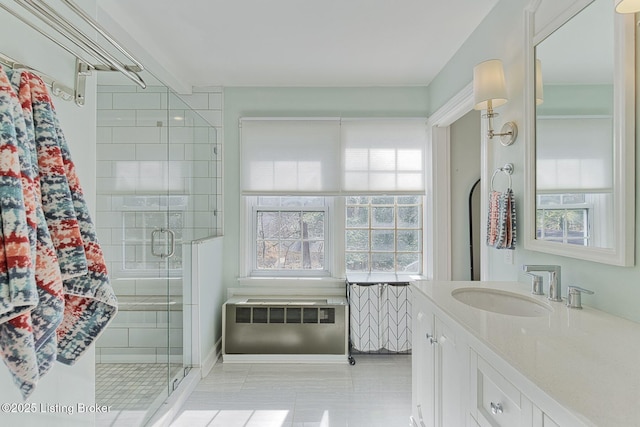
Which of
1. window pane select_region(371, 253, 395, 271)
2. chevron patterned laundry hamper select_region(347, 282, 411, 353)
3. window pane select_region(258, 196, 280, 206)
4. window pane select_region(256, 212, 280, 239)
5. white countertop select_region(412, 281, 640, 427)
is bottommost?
Result: chevron patterned laundry hamper select_region(347, 282, 411, 353)

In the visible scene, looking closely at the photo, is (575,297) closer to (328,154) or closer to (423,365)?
(423,365)

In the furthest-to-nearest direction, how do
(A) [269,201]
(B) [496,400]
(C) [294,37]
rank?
(A) [269,201] < (C) [294,37] < (B) [496,400]

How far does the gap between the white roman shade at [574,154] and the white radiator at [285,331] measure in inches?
71.8

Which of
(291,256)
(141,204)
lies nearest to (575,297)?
(291,256)

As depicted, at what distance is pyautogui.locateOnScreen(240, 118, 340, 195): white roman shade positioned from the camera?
120 inches

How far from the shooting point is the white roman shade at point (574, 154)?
1187 millimetres

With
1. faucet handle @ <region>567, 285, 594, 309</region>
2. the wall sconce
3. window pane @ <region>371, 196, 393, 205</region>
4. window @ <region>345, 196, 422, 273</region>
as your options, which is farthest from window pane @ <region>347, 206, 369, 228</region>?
faucet handle @ <region>567, 285, 594, 309</region>

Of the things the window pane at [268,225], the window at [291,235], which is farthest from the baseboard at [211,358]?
the window pane at [268,225]

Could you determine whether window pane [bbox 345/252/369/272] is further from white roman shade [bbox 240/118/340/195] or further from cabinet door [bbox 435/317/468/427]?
cabinet door [bbox 435/317/468/427]

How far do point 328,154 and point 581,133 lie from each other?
2.00m

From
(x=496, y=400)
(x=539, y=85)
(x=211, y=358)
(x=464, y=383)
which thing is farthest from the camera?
(x=211, y=358)

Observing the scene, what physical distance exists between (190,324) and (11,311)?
1.94 meters

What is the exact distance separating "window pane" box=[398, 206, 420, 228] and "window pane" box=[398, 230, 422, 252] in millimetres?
66

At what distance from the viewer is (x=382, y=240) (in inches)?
125
